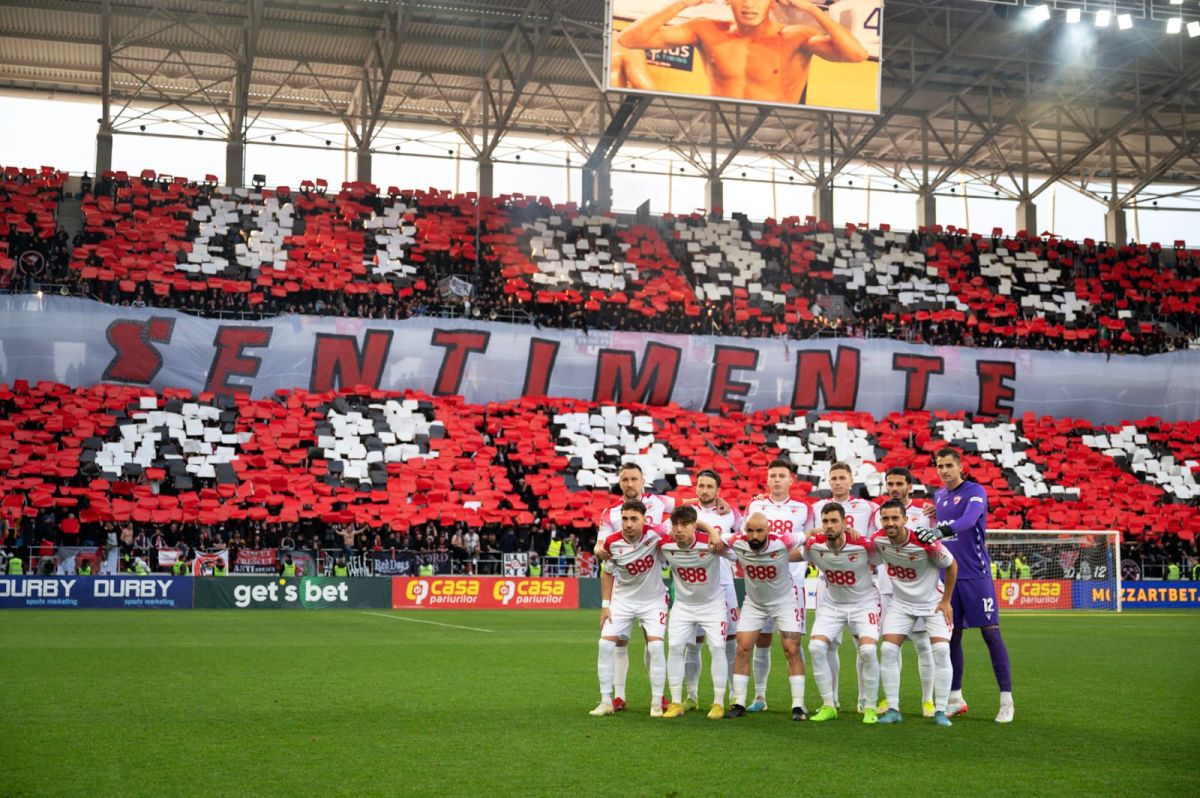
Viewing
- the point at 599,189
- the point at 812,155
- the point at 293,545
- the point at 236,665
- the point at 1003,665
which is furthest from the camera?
the point at 812,155

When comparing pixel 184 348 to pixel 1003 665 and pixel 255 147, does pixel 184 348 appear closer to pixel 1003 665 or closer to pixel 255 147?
pixel 255 147

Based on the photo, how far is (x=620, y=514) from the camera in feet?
38.8

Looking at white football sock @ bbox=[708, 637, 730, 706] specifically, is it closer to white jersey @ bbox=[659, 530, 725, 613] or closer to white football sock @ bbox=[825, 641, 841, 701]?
white jersey @ bbox=[659, 530, 725, 613]

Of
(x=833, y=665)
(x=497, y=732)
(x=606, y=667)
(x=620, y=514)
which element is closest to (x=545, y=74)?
(x=620, y=514)

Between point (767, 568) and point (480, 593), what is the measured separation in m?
20.2

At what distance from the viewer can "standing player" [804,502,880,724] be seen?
37.4ft

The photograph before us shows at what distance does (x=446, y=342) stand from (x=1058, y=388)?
773 inches

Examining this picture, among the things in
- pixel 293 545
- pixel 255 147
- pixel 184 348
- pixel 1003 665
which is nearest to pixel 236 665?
pixel 1003 665

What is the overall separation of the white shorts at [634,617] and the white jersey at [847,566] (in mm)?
1381

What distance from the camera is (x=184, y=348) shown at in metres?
37.1

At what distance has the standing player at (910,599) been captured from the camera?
446 inches

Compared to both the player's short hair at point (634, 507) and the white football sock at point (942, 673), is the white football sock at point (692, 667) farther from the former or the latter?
the white football sock at point (942, 673)

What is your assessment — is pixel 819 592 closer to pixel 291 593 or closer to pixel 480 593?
pixel 291 593

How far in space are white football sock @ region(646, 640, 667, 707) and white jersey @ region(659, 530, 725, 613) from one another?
467 mm
